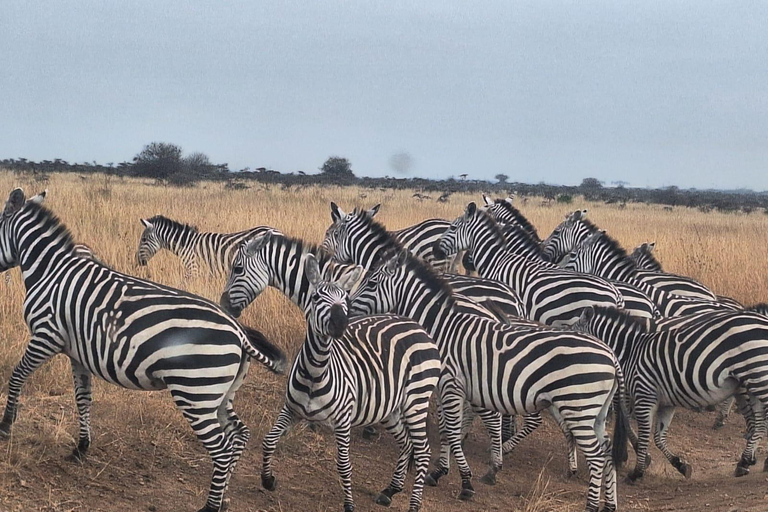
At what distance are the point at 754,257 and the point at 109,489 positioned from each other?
42.5 ft

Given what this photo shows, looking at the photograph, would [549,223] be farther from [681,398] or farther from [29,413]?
[29,413]

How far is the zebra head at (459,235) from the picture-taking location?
9695mm

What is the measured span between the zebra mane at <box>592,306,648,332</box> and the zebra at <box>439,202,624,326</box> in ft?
2.34

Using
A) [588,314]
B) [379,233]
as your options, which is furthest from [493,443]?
[379,233]

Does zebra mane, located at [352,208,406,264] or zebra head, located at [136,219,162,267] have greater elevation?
zebra mane, located at [352,208,406,264]

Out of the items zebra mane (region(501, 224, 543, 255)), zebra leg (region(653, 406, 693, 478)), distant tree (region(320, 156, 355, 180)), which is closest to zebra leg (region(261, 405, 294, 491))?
zebra leg (region(653, 406, 693, 478))

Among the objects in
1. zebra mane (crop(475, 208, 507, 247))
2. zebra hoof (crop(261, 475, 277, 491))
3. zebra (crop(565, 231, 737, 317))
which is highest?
zebra mane (crop(475, 208, 507, 247))

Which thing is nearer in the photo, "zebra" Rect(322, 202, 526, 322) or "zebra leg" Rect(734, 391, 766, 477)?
"zebra leg" Rect(734, 391, 766, 477)

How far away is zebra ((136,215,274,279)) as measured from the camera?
420 inches

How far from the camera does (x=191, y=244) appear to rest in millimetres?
11031

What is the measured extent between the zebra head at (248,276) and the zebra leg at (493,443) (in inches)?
97.0

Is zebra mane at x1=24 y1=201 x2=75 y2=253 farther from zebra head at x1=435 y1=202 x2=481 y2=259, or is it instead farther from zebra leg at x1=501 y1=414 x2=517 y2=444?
zebra head at x1=435 y1=202 x2=481 y2=259

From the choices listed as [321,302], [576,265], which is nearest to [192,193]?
[576,265]

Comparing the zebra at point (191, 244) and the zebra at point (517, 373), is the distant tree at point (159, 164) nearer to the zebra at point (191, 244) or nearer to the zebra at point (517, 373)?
the zebra at point (191, 244)
